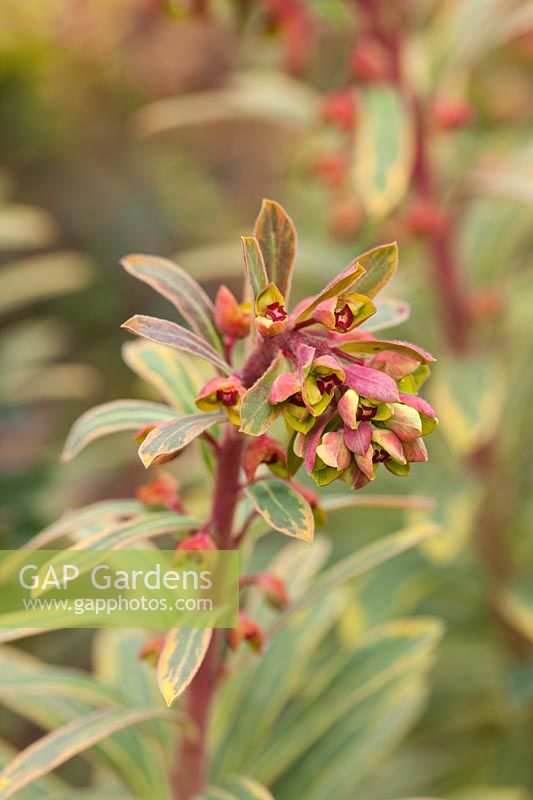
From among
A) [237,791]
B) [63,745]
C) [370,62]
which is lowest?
[237,791]

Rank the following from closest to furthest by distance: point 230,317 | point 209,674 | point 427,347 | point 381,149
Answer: point 230,317 → point 209,674 → point 381,149 → point 427,347

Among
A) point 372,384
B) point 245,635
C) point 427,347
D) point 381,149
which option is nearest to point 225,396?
point 372,384

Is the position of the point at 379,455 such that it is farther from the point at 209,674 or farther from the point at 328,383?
the point at 209,674

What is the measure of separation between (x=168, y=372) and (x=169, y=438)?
0.60 feet

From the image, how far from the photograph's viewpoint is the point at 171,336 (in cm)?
59

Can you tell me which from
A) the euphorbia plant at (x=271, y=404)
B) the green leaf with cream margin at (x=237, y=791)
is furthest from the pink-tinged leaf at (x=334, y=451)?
the green leaf with cream margin at (x=237, y=791)

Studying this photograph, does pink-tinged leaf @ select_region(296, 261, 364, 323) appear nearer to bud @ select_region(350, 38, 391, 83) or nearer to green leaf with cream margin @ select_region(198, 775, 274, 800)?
green leaf with cream margin @ select_region(198, 775, 274, 800)

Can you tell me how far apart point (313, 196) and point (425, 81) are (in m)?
0.61

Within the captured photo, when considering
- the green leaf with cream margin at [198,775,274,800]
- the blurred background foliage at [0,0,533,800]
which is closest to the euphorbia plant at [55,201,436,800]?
the green leaf with cream margin at [198,775,274,800]

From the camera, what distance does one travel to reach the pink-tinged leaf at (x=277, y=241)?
0.62 meters

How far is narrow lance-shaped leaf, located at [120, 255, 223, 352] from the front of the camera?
2.16 feet

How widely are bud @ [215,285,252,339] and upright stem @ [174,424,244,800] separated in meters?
0.07

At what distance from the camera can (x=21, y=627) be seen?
2.22 feet

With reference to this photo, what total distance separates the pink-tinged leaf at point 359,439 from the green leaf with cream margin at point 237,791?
13.6 inches
